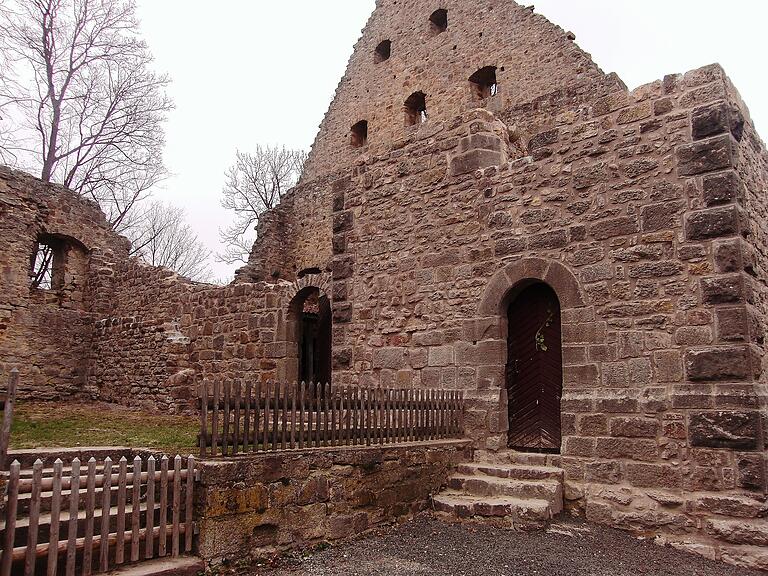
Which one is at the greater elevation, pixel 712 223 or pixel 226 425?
pixel 712 223

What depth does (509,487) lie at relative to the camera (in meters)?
6.91

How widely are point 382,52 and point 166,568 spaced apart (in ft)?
71.1

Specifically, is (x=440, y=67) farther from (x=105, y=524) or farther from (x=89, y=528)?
(x=89, y=528)

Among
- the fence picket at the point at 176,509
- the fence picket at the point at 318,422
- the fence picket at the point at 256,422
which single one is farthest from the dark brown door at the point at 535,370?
the fence picket at the point at 176,509

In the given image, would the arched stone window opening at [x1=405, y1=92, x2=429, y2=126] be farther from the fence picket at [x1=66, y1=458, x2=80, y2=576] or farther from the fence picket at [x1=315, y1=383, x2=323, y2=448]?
the fence picket at [x1=66, y1=458, x2=80, y2=576]

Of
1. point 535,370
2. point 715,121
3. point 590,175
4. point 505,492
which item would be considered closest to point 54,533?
point 505,492

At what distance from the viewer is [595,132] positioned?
24.4 feet

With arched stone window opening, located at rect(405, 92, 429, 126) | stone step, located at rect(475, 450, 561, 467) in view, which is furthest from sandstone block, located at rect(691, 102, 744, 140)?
arched stone window opening, located at rect(405, 92, 429, 126)

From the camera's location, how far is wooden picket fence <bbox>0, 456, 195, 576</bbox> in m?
4.26

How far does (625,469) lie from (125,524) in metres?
4.74

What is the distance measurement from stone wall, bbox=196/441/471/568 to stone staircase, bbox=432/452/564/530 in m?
0.28

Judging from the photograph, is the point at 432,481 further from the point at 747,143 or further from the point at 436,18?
the point at 436,18

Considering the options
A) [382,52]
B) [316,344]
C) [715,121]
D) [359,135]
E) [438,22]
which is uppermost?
[438,22]

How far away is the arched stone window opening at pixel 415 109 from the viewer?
72.3 ft
